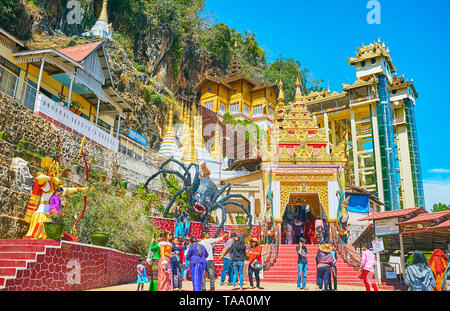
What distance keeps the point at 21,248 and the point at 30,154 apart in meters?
5.37

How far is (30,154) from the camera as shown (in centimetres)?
1223

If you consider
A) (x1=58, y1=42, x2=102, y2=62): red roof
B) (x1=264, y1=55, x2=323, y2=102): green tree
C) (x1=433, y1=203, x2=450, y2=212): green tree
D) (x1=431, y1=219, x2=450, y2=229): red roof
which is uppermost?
(x1=264, y1=55, x2=323, y2=102): green tree

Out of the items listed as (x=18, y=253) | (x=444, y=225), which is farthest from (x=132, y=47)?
(x=444, y=225)

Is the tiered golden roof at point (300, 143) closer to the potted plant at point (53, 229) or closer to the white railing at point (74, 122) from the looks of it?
the white railing at point (74, 122)

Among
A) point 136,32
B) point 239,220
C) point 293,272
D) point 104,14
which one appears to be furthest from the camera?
point 136,32

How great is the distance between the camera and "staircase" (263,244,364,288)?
40.5 feet

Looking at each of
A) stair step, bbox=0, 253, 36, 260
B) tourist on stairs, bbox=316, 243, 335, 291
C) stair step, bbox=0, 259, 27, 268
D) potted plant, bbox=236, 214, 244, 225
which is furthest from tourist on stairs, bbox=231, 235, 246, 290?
potted plant, bbox=236, 214, 244, 225

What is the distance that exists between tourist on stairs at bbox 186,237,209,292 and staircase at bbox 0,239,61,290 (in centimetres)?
282

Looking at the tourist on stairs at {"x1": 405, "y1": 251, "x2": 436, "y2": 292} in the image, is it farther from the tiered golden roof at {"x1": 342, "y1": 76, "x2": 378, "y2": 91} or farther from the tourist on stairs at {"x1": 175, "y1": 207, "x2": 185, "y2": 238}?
the tiered golden roof at {"x1": 342, "y1": 76, "x2": 378, "y2": 91}

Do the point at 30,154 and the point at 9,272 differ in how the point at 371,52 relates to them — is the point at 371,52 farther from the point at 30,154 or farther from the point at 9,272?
the point at 9,272

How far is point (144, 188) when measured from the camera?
18.0 meters

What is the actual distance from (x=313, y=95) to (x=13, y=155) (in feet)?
111
